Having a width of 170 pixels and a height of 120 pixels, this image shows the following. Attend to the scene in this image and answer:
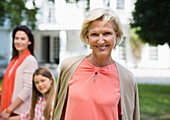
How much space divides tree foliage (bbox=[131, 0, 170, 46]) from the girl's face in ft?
17.9

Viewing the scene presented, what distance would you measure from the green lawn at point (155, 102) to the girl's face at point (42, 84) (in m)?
4.06

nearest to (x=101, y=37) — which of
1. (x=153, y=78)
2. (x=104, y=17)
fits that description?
(x=104, y=17)

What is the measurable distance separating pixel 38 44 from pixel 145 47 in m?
9.48

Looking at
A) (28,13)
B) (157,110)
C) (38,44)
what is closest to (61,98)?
(157,110)

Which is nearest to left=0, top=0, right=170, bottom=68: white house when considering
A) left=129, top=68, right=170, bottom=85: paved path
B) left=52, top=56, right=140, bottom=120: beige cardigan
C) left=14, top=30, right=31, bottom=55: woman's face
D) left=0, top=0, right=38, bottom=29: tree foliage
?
left=129, top=68, right=170, bottom=85: paved path

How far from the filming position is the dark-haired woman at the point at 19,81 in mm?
2525

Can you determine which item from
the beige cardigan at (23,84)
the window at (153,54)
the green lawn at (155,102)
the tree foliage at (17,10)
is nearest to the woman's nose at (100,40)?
the beige cardigan at (23,84)

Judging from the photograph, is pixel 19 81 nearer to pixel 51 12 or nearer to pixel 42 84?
pixel 42 84

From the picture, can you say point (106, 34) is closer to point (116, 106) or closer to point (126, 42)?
point (116, 106)

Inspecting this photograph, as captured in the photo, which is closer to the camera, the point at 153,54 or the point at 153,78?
the point at 153,78

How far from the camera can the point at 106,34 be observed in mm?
1550

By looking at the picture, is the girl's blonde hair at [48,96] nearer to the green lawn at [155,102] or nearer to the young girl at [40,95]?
the young girl at [40,95]

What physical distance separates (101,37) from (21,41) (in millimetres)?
1424

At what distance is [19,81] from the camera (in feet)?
8.41
